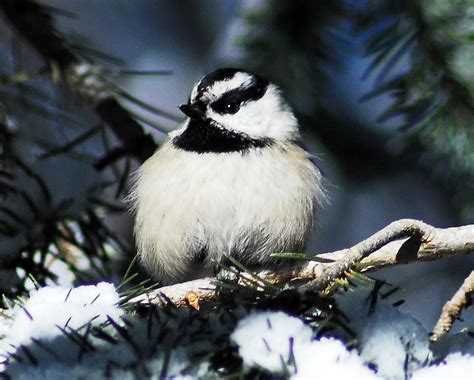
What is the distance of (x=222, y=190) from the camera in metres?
1.83

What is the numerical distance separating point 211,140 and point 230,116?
0.12 metres

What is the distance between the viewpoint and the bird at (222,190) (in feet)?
6.04

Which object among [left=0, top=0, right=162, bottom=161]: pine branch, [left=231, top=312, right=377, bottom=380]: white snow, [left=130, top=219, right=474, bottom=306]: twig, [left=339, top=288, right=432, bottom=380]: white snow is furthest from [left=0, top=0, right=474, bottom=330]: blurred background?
[left=231, top=312, right=377, bottom=380]: white snow

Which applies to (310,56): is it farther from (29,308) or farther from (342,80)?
(29,308)

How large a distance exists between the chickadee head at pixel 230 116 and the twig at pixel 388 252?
754 mm

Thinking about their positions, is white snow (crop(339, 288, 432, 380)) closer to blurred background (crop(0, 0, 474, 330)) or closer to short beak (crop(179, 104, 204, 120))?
blurred background (crop(0, 0, 474, 330))

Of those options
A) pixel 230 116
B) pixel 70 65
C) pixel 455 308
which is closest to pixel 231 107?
pixel 230 116

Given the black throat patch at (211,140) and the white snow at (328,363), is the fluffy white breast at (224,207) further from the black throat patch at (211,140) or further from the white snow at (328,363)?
the white snow at (328,363)

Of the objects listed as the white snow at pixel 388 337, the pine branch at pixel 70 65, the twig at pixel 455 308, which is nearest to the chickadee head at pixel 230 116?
the pine branch at pixel 70 65

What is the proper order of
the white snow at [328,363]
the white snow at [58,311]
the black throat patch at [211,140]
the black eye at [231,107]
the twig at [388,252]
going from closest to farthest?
1. the white snow at [328,363]
2. the white snow at [58,311]
3. the twig at [388,252]
4. the black throat patch at [211,140]
5. the black eye at [231,107]

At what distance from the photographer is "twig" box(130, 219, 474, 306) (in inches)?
41.8

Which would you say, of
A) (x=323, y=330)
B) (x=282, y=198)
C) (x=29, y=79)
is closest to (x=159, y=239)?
(x=282, y=198)

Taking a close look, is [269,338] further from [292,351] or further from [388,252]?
[388,252]

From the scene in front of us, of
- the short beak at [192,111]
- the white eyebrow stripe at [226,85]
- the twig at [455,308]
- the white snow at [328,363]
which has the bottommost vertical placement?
the twig at [455,308]
